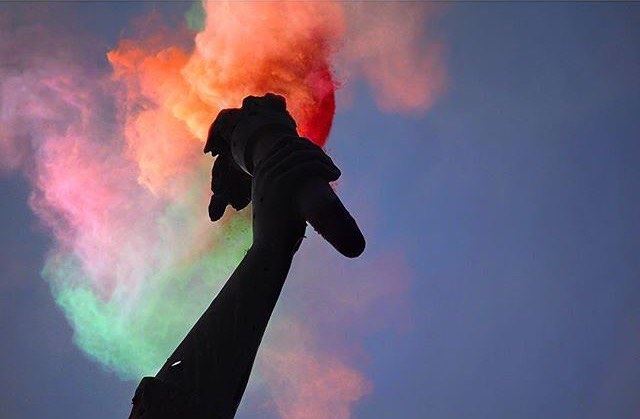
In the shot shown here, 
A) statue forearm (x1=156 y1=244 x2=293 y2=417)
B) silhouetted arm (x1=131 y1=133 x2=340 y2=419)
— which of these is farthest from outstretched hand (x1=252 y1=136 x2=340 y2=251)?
statue forearm (x1=156 y1=244 x2=293 y2=417)

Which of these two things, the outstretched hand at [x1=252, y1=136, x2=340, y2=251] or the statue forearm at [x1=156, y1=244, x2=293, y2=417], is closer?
the statue forearm at [x1=156, y1=244, x2=293, y2=417]

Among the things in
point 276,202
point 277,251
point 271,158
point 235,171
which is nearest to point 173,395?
point 277,251

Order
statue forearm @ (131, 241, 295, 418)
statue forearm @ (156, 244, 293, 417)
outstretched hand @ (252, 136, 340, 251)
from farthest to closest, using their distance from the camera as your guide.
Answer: outstretched hand @ (252, 136, 340, 251) < statue forearm @ (156, 244, 293, 417) < statue forearm @ (131, 241, 295, 418)

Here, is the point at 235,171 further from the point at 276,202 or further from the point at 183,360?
the point at 183,360

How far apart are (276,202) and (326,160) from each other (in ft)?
3.65

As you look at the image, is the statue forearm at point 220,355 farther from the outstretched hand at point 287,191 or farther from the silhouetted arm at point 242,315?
the outstretched hand at point 287,191

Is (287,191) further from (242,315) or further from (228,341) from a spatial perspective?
(228,341)

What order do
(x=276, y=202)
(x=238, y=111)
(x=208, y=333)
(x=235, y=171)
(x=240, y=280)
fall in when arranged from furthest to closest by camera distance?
(x=235, y=171) → (x=238, y=111) → (x=276, y=202) → (x=240, y=280) → (x=208, y=333)

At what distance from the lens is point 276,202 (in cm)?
858

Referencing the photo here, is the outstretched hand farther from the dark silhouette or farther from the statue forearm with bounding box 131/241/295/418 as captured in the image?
the statue forearm with bounding box 131/241/295/418

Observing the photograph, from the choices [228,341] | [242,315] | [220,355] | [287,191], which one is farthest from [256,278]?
[287,191]

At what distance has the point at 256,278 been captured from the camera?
26.0ft

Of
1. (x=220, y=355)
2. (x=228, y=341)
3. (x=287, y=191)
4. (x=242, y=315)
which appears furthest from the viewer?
(x=287, y=191)

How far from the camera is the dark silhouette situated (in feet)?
22.8
